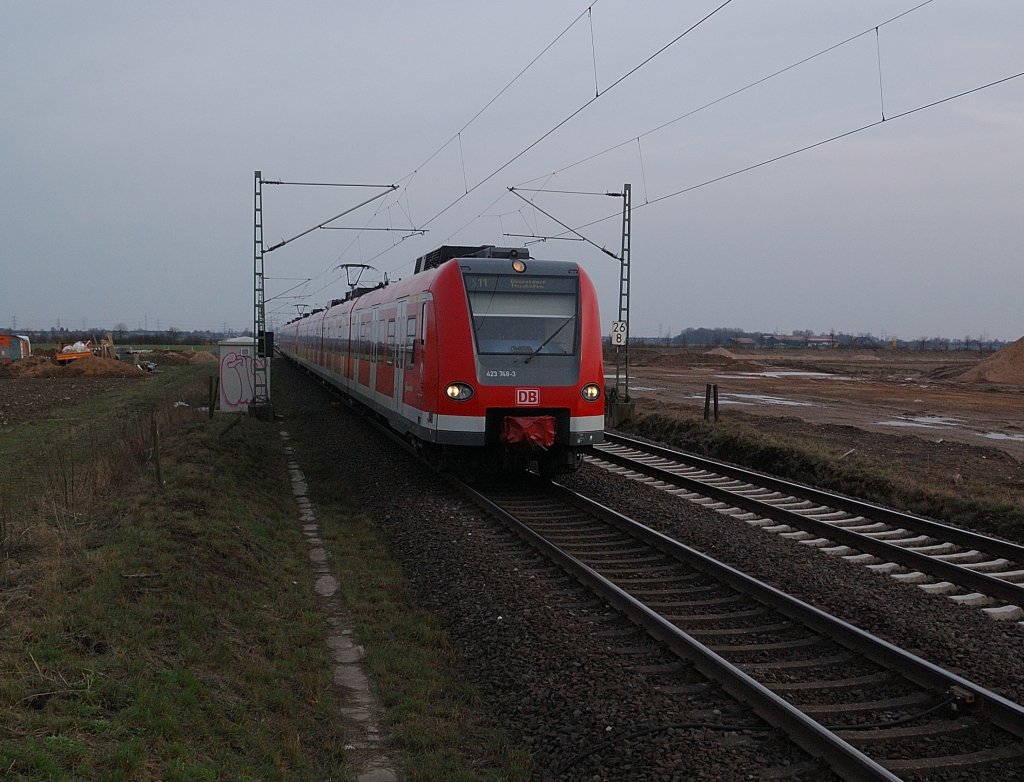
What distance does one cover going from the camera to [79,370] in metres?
50.8

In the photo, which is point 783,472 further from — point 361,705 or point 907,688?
point 361,705

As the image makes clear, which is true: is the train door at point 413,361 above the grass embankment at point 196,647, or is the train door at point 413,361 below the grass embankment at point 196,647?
above

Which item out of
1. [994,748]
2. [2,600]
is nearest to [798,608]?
[994,748]

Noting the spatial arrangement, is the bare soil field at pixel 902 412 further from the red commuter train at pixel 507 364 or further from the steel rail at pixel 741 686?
the steel rail at pixel 741 686

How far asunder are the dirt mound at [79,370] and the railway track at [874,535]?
43.0 metres

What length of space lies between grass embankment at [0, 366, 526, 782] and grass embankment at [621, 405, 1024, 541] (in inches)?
302

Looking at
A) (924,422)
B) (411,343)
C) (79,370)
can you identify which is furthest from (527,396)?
(79,370)

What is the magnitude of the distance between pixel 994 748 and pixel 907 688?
0.85m

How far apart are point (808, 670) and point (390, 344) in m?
11.5

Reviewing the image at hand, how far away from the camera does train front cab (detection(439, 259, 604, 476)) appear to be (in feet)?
41.1

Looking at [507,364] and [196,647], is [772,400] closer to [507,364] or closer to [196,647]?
[507,364]

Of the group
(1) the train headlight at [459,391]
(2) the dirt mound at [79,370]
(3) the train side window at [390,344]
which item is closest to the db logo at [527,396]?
(1) the train headlight at [459,391]

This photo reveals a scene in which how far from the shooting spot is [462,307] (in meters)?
12.7

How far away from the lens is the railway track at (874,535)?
27.5ft
